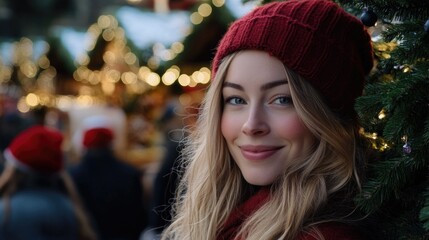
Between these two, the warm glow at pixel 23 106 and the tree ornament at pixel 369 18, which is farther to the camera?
the warm glow at pixel 23 106

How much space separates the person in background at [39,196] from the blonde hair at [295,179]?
180 cm

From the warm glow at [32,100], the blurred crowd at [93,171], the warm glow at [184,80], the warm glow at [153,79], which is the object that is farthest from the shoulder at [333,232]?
the warm glow at [32,100]

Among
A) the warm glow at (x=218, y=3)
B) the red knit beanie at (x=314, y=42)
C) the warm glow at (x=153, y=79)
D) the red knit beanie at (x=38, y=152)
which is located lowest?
the warm glow at (x=153, y=79)

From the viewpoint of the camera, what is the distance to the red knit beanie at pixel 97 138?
6520 mm

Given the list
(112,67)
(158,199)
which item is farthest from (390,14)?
(112,67)

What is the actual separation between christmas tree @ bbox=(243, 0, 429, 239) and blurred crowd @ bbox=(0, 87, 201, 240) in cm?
→ 84

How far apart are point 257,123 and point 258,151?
0.29 ft

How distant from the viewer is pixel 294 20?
88.0 inches

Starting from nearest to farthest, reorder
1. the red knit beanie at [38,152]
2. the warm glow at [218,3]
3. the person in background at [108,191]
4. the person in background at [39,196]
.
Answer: the person in background at [39,196], the red knit beanie at [38,152], the person in background at [108,191], the warm glow at [218,3]

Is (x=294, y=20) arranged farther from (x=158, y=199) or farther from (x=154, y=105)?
(x=154, y=105)

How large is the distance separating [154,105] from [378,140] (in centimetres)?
797

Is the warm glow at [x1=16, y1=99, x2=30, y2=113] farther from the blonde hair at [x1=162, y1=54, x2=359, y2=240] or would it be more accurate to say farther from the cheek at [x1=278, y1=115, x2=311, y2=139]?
the cheek at [x1=278, y1=115, x2=311, y2=139]

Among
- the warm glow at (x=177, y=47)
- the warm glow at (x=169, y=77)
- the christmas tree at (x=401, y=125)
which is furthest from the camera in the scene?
the warm glow at (x=169, y=77)

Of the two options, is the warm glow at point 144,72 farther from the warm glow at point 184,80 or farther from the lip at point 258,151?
the lip at point 258,151
